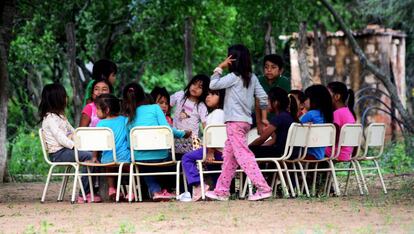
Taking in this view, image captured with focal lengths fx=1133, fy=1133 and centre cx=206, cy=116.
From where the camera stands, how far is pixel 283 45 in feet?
89.5

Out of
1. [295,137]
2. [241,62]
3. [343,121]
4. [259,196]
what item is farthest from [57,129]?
[343,121]

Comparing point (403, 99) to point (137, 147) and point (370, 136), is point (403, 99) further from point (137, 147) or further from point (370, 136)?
point (137, 147)

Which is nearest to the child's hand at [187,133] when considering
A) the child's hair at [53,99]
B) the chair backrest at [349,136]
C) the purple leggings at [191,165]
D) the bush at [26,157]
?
the purple leggings at [191,165]

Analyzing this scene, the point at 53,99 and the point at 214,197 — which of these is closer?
the point at 214,197

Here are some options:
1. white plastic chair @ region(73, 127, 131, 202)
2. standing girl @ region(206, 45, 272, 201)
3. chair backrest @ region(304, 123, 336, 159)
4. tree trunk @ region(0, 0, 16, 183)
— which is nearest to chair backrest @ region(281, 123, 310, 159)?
chair backrest @ region(304, 123, 336, 159)

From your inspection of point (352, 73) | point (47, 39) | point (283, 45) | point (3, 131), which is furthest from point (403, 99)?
point (3, 131)

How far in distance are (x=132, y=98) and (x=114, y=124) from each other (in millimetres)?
381

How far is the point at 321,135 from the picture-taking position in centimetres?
1310

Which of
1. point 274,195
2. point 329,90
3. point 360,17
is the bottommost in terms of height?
point 274,195

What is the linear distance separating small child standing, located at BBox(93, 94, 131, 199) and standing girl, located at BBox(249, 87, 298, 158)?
1445 millimetres

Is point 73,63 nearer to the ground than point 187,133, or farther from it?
farther from it

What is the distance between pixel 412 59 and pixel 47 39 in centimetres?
1048

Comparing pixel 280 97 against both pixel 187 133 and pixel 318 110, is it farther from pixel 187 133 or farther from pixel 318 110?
pixel 187 133

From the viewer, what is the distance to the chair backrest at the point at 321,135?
13039 millimetres
